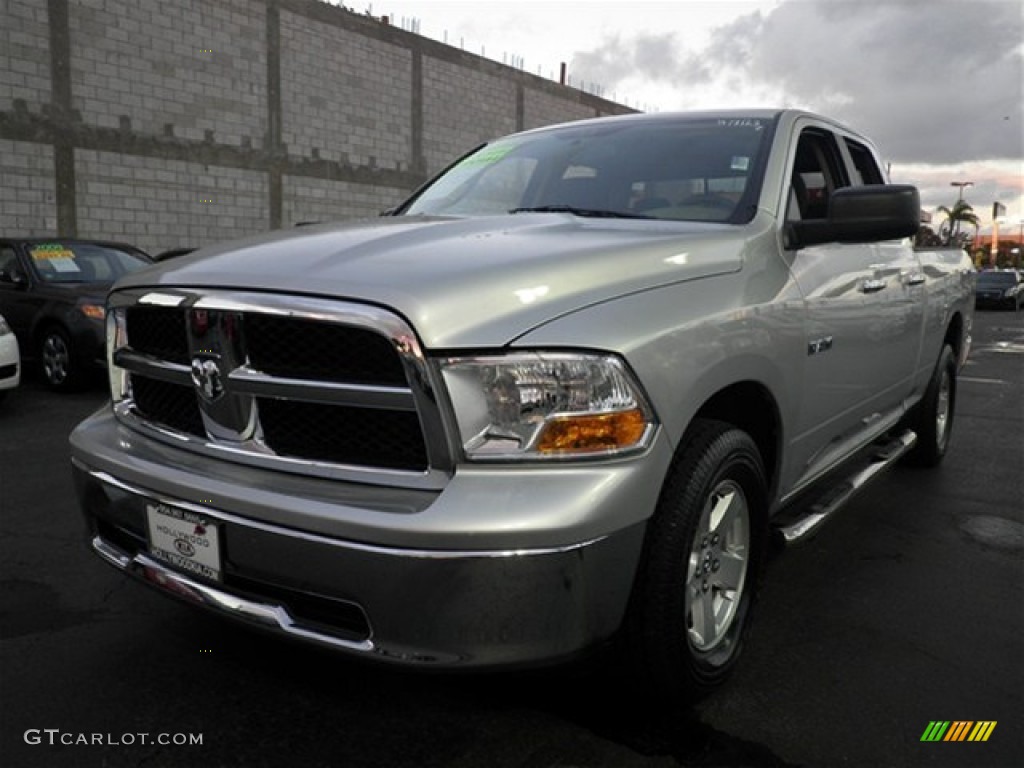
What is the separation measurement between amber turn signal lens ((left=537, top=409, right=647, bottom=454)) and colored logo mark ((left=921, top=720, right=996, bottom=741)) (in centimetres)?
128

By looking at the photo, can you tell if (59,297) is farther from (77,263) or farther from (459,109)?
(459,109)

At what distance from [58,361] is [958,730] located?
7911 mm

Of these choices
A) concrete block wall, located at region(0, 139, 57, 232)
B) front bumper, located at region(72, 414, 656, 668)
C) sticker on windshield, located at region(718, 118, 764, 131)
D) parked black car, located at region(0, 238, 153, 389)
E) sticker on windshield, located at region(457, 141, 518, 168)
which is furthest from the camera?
concrete block wall, located at region(0, 139, 57, 232)

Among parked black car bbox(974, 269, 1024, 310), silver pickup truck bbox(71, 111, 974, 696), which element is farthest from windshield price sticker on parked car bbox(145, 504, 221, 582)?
parked black car bbox(974, 269, 1024, 310)

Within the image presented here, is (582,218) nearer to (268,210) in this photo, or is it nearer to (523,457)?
(523,457)

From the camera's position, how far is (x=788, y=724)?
7.72 feet

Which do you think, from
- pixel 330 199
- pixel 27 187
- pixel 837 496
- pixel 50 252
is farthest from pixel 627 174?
pixel 330 199

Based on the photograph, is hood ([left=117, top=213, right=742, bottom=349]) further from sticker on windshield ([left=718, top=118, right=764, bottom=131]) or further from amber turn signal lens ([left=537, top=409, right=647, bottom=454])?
sticker on windshield ([left=718, top=118, right=764, bottom=131])

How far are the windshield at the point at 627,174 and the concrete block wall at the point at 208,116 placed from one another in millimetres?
13591

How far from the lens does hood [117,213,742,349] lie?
1885 millimetres

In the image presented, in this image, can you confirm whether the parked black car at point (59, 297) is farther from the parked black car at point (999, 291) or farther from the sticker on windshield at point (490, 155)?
the parked black car at point (999, 291)

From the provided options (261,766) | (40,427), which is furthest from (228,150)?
(261,766)

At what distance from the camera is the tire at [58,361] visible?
7.73 meters

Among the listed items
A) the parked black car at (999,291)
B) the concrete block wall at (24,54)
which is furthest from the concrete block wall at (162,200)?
the parked black car at (999,291)
